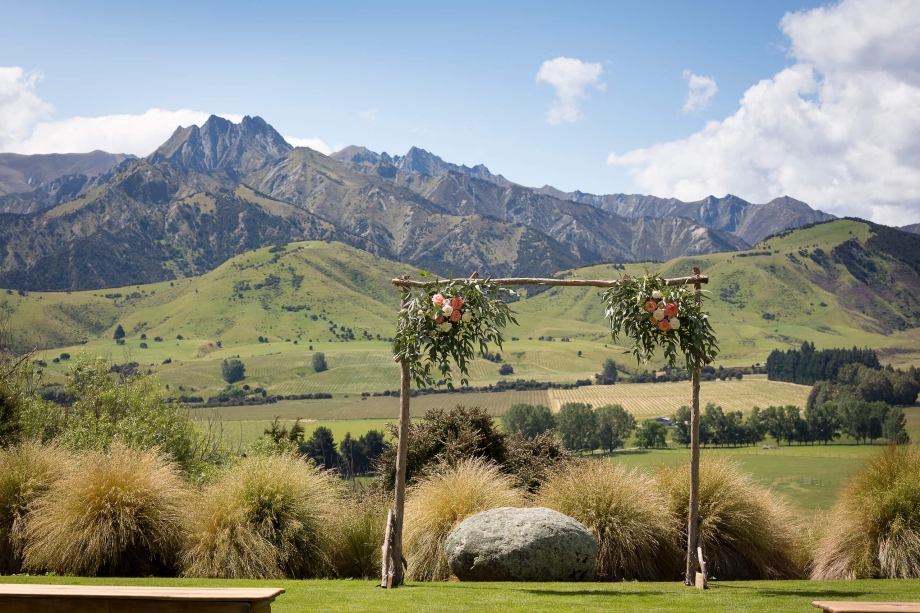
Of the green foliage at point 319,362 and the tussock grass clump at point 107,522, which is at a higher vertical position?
the tussock grass clump at point 107,522

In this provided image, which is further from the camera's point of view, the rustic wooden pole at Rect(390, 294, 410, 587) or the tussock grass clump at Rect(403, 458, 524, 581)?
the tussock grass clump at Rect(403, 458, 524, 581)

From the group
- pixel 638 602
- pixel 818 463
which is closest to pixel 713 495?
pixel 638 602

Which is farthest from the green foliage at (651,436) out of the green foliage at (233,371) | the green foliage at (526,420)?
the green foliage at (233,371)

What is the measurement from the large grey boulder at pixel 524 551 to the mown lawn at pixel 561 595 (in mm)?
561

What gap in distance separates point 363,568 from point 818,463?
70.1 meters

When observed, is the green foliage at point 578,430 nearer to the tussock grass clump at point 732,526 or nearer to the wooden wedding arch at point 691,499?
the tussock grass clump at point 732,526

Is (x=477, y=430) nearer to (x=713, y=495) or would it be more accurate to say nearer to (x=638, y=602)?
(x=713, y=495)

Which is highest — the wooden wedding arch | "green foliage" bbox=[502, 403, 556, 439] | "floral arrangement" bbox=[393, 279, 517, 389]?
"floral arrangement" bbox=[393, 279, 517, 389]

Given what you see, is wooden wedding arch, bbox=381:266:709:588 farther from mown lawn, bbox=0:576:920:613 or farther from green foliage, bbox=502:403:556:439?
green foliage, bbox=502:403:556:439

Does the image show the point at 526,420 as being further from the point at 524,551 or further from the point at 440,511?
the point at 524,551

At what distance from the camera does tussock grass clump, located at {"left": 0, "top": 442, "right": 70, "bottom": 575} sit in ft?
Answer: 38.4

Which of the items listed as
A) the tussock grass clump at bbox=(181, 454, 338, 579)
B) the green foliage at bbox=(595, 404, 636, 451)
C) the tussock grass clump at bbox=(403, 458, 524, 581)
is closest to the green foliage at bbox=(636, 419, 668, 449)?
the green foliage at bbox=(595, 404, 636, 451)

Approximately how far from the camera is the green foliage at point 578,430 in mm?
73000

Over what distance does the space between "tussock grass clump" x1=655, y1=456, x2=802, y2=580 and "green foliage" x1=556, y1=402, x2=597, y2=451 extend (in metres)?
59.0
